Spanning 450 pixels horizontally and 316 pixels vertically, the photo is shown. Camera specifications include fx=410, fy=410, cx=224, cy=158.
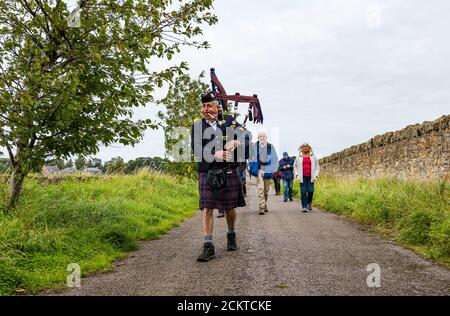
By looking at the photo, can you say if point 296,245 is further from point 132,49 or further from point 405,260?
point 132,49

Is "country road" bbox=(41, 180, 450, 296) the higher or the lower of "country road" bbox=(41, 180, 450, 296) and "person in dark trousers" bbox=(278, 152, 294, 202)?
the lower

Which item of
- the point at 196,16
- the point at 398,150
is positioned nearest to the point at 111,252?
the point at 196,16

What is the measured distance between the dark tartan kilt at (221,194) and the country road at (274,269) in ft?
2.25

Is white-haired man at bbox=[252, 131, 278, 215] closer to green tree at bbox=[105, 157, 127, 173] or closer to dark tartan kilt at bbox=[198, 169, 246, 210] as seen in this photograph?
dark tartan kilt at bbox=[198, 169, 246, 210]

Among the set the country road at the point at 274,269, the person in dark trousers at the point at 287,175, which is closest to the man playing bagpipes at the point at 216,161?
the country road at the point at 274,269

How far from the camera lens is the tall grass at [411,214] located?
5.70 m

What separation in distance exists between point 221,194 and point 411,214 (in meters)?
3.38

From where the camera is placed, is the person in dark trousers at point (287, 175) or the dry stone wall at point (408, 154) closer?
the dry stone wall at point (408, 154)

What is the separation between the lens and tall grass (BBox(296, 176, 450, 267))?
570 centimetres

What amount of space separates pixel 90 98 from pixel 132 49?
3.16ft

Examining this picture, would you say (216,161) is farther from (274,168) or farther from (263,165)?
(274,168)

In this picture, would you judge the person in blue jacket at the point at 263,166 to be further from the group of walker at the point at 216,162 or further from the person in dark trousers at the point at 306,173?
the group of walker at the point at 216,162

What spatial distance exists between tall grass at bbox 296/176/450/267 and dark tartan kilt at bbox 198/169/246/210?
268 centimetres

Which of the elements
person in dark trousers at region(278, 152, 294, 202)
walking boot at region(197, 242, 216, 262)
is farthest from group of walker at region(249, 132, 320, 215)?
walking boot at region(197, 242, 216, 262)
